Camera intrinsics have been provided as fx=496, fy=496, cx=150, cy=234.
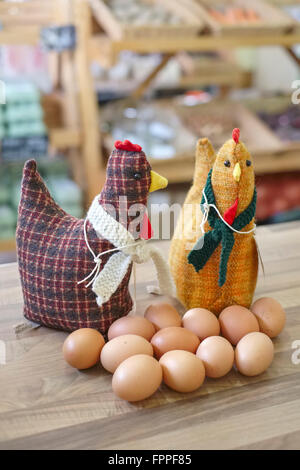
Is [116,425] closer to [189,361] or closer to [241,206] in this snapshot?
[189,361]

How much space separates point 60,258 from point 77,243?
0.12ft

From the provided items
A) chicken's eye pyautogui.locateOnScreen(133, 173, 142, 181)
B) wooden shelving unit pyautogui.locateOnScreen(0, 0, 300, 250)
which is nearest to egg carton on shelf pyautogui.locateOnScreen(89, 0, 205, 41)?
wooden shelving unit pyautogui.locateOnScreen(0, 0, 300, 250)

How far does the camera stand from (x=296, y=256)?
1.14 meters

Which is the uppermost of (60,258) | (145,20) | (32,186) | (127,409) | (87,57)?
(145,20)

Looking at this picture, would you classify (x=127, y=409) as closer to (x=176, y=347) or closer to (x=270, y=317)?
(x=176, y=347)

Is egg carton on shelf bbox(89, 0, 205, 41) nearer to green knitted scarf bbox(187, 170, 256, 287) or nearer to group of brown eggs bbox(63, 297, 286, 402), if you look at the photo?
green knitted scarf bbox(187, 170, 256, 287)

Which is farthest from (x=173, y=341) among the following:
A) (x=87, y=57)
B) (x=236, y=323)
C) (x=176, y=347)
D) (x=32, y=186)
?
(x=87, y=57)

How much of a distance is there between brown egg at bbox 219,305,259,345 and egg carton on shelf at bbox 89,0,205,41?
1.09 metres

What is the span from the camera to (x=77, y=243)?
0.80 m

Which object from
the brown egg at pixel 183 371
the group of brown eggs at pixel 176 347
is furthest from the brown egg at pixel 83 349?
the brown egg at pixel 183 371

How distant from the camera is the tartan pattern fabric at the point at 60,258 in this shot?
79 cm

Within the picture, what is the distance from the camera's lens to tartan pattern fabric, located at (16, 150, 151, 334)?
0.79 meters

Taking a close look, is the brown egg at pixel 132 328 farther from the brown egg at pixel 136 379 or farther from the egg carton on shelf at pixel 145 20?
the egg carton on shelf at pixel 145 20
